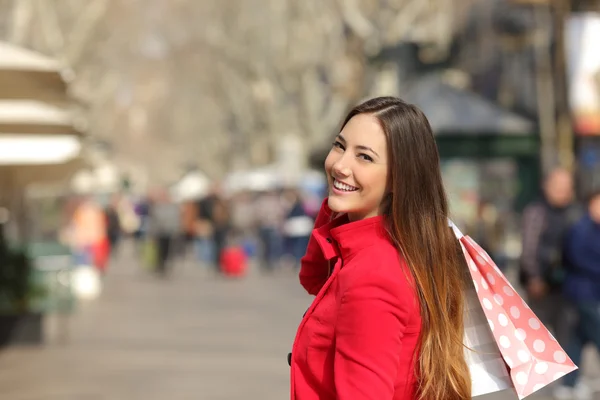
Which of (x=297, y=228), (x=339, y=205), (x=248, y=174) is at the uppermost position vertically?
(x=339, y=205)

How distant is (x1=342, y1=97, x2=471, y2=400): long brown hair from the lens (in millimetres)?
2871

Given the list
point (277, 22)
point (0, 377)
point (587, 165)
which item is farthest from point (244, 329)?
point (277, 22)

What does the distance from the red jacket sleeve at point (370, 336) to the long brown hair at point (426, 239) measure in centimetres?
11

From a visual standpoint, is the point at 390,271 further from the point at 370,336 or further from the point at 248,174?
the point at 248,174

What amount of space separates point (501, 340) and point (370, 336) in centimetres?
43

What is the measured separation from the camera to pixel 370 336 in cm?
271

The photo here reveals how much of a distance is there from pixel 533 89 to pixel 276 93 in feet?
56.9

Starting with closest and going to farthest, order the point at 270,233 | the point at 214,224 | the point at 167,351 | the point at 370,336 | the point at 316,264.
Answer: the point at 370,336, the point at 316,264, the point at 167,351, the point at 214,224, the point at 270,233

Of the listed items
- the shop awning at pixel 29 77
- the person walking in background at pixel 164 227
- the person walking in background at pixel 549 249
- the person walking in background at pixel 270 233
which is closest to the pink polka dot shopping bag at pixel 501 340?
the person walking in background at pixel 549 249

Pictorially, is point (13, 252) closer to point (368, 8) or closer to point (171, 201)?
point (171, 201)

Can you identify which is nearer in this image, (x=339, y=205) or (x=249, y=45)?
(x=339, y=205)

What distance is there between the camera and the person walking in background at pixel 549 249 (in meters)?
9.91

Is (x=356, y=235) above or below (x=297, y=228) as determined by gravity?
above

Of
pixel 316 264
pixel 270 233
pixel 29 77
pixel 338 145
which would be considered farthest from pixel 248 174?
pixel 338 145
